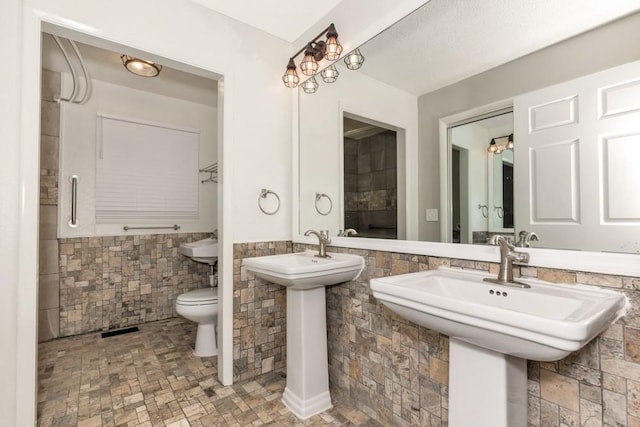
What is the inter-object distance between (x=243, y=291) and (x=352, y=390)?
2.91ft

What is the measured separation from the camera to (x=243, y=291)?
2012 millimetres

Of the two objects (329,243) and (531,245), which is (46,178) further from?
(531,245)

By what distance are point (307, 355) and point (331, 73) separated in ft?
5.62

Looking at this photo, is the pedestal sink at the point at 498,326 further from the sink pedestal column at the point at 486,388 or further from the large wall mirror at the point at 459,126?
the large wall mirror at the point at 459,126

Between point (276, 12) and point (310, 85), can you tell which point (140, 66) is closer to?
point (276, 12)

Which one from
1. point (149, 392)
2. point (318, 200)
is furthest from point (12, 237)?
point (318, 200)

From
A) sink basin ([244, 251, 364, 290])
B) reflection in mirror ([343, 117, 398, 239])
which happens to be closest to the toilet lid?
sink basin ([244, 251, 364, 290])

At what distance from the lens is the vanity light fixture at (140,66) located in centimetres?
237

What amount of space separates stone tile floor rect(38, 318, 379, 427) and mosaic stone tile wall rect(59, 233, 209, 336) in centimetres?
34

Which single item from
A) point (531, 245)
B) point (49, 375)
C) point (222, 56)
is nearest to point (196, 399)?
point (49, 375)

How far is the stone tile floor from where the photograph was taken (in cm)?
161

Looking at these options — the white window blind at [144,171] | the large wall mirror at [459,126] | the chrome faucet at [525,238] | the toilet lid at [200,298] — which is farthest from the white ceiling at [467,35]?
the white window blind at [144,171]

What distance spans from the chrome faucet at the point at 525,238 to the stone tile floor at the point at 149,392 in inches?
46.2

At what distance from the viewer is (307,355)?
171cm
